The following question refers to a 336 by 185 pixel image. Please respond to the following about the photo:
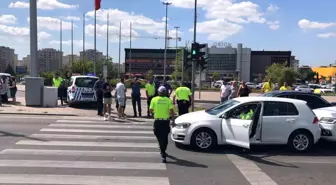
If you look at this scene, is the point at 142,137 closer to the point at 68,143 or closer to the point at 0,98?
the point at 68,143

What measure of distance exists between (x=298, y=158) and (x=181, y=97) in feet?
20.4

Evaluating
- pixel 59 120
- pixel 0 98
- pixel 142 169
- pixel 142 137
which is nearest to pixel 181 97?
pixel 142 137

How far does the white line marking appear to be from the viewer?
23.2 ft

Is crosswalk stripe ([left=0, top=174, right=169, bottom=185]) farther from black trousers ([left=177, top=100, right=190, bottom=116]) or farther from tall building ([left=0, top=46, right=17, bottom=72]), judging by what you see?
tall building ([left=0, top=46, right=17, bottom=72])

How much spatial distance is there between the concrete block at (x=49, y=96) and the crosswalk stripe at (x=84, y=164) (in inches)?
462

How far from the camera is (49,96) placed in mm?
19406

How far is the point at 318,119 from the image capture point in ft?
36.3

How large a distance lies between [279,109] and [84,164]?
16.9 feet

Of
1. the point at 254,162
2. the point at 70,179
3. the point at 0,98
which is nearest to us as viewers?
the point at 70,179

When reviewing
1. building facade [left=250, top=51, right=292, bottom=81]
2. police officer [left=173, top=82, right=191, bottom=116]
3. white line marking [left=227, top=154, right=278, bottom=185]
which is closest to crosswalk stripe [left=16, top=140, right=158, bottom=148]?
white line marking [left=227, top=154, right=278, bottom=185]

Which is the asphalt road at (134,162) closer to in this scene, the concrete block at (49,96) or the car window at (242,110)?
the car window at (242,110)

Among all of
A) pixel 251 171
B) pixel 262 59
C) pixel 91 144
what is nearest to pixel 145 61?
pixel 262 59

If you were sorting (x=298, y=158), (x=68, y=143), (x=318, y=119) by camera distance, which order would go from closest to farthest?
(x=298, y=158) → (x=68, y=143) → (x=318, y=119)

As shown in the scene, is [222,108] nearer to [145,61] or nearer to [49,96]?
[49,96]
